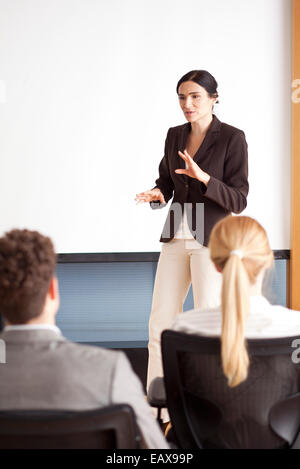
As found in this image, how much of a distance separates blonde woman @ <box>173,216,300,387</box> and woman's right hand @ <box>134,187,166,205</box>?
3.59ft

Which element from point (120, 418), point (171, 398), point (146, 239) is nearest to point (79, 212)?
point (146, 239)

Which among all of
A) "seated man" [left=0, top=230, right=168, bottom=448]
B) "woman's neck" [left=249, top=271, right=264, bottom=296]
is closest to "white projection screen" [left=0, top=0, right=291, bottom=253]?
"woman's neck" [left=249, top=271, right=264, bottom=296]

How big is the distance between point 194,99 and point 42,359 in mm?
1790

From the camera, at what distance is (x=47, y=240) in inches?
44.6

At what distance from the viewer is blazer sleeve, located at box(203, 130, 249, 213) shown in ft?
7.97

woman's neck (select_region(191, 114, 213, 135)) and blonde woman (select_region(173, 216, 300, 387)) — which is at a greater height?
woman's neck (select_region(191, 114, 213, 135))

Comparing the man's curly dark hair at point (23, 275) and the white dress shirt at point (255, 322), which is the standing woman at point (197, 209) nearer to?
the white dress shirt at point (255, 322)

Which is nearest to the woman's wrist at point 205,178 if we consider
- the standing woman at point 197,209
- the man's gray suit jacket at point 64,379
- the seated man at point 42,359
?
the standing woman at point 197,209

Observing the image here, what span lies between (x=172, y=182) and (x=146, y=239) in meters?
1.03

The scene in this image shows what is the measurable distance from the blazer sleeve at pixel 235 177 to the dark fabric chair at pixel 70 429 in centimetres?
→ 156

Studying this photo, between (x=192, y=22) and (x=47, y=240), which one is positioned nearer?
(x=47, y=240)

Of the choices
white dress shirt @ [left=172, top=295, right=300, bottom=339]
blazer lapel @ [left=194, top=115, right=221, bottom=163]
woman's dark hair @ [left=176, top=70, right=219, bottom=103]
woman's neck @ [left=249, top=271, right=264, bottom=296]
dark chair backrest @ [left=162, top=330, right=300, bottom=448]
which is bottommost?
dark chair backrest @ [left=162, top=330, right=300, bottom=448]

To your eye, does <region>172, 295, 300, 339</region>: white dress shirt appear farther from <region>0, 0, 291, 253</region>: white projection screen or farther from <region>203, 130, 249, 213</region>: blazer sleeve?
<region>0, 0, 291, 253</region>: white projection screen

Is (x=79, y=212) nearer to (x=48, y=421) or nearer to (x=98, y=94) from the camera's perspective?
(x=98, y=94)
